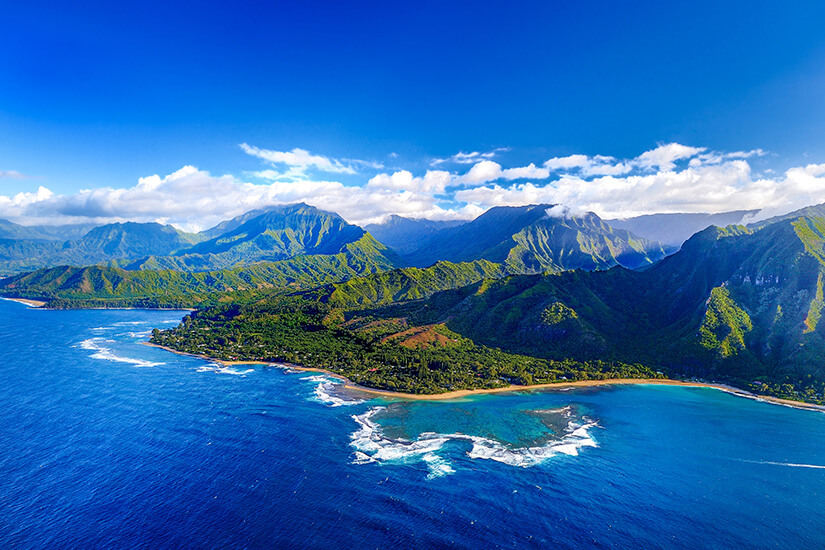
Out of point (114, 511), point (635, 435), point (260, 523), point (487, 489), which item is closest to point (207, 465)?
point (114, 511)

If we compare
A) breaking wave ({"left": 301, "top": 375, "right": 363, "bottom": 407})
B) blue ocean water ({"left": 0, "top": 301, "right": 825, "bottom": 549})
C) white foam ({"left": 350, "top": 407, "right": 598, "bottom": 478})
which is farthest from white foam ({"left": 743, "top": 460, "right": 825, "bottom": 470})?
breaking wave ({"left": 301, "top": 375, "right": 363, "bottom": 407})

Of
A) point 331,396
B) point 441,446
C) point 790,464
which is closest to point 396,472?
point 441,446

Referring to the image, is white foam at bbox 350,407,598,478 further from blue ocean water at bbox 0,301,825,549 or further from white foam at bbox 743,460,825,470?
white foam at bbox 743,460,825,470

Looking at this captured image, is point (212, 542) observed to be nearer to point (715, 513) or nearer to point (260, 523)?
point (260, 523)

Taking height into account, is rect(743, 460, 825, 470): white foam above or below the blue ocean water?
above

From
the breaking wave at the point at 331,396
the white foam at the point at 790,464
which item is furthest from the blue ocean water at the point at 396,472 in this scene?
the breaking wave at the point at 331,396
